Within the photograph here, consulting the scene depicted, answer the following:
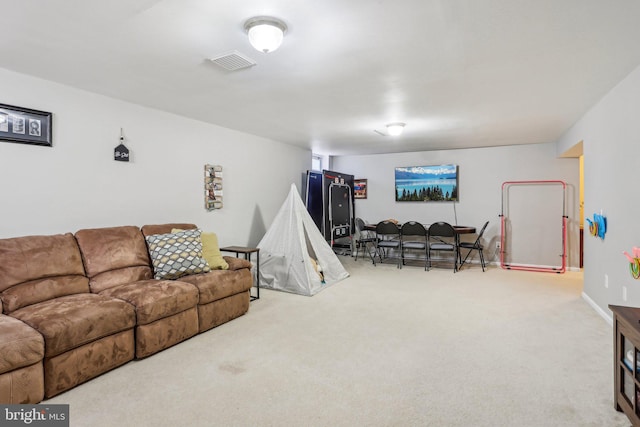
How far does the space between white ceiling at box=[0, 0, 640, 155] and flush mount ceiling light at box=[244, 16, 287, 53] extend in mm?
61

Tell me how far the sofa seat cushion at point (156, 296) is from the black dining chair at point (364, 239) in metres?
4.20

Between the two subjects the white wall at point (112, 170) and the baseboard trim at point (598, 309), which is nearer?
the white wall at point (112, 170)

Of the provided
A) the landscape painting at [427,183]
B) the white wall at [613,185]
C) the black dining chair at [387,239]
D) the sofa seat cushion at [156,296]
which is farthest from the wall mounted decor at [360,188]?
the sofa seat cushion at [156,296]

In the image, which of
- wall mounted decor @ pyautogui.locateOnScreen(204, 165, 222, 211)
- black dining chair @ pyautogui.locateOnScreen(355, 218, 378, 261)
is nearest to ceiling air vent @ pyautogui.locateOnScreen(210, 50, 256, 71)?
wall mounted decor @ pyautogui.locateOnScreen(204, 165, 222, 211)

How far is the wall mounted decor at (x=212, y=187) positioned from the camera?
453cm

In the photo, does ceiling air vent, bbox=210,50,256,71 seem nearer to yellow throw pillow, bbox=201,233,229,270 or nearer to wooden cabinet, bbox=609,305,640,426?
yellow throw pillow, bbox=201,233,229,270

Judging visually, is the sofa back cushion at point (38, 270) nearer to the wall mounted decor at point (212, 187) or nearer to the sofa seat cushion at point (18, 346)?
the sofa seat cushion at point (18, 346)

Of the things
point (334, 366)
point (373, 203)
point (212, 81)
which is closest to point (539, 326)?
point (334, 366)

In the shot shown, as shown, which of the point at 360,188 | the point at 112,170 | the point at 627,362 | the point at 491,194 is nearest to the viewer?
the point at 627,362

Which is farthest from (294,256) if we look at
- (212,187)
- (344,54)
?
(344,54)

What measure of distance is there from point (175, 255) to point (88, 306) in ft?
3.15

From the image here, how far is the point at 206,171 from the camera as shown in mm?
4520

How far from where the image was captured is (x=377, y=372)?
2420 millimetres

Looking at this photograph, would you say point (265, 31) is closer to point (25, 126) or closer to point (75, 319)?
point (75, 319)
